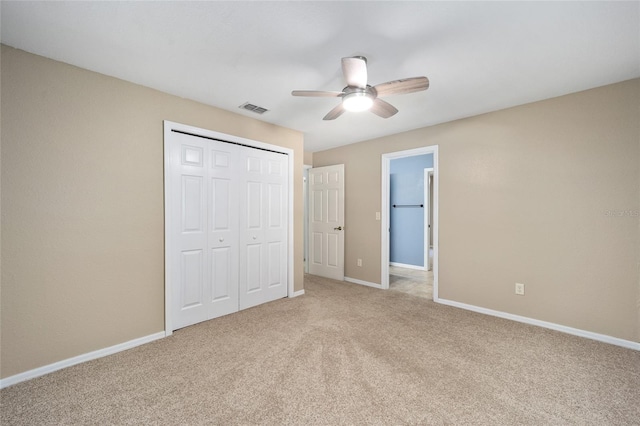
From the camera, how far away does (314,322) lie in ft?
9.76

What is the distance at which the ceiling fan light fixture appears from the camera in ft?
6.81

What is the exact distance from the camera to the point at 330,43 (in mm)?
1899

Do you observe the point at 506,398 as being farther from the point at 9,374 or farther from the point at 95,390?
the point at 9,374

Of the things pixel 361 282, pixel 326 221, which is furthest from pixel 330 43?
pixel 361 282

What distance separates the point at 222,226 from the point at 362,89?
2071 millimetres

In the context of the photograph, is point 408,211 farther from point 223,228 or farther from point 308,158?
point 223,228

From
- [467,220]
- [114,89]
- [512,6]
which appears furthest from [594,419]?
[114,89]

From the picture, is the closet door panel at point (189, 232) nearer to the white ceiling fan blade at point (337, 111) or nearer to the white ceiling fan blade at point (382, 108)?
the white ceiling fan blade at point (337, 111)

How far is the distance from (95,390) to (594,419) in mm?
3132

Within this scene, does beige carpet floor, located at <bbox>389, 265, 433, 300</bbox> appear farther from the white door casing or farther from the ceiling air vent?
the ceiling air vent

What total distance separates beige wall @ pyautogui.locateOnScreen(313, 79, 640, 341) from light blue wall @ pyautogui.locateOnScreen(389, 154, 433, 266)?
2014 mm

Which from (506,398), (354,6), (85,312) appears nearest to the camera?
(354,6)

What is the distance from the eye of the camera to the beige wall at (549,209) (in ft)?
8.13

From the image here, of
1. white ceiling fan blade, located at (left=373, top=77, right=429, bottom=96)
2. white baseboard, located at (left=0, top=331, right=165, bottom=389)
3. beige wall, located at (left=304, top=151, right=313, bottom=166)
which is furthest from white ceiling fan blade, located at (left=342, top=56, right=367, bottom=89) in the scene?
beige wall, located at (left=304, top=151, right=313, bottom=166)
